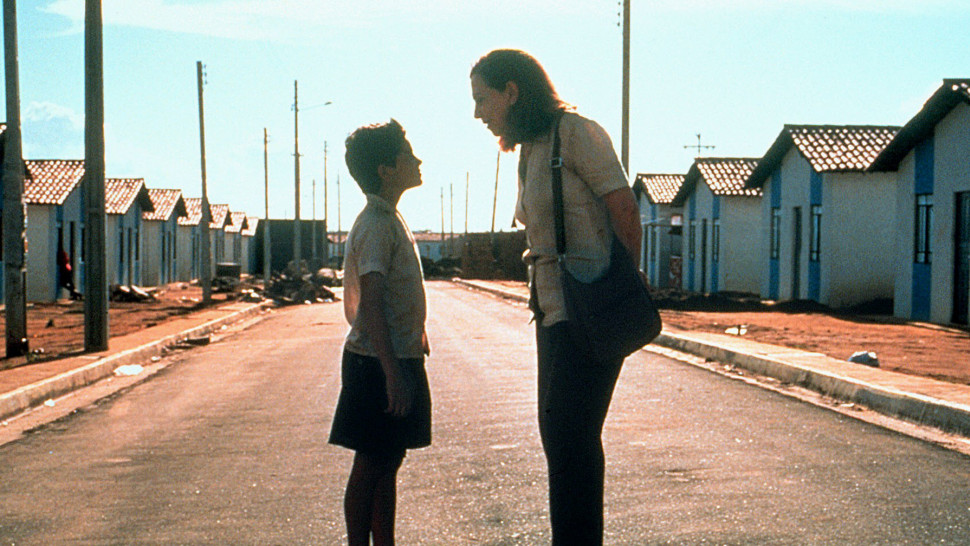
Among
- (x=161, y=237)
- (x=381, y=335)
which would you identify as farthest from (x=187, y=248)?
(x=381, y=335)

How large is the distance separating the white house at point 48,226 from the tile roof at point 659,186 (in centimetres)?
2119

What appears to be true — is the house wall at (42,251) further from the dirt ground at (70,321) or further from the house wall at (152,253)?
the house wall at (152,253)

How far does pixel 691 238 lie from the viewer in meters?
42.8

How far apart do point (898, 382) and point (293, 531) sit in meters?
6.65

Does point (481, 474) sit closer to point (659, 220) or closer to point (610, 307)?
point (610, 307)

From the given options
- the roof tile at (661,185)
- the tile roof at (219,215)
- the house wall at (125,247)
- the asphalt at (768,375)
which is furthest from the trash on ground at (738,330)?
the tile roof at (219,215)

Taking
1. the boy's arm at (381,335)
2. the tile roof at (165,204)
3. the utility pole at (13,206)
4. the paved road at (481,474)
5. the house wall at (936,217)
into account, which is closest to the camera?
the boy's arm at (381,335)

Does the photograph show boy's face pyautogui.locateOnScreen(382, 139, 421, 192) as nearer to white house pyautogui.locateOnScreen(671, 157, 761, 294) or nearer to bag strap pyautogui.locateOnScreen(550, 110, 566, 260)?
bag strap pyautogui.locateOnScreen(550, 110, 566, 260)

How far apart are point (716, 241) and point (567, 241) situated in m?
36.5

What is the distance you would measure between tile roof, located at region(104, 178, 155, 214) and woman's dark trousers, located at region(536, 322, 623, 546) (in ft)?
131

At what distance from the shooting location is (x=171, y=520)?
560cm

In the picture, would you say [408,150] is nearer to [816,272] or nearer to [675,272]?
[816,272]

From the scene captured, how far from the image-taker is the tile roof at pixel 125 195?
42838mm

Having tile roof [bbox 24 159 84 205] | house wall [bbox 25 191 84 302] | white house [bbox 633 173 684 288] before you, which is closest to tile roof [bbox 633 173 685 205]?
white house [bbox 633 173 684 288]
